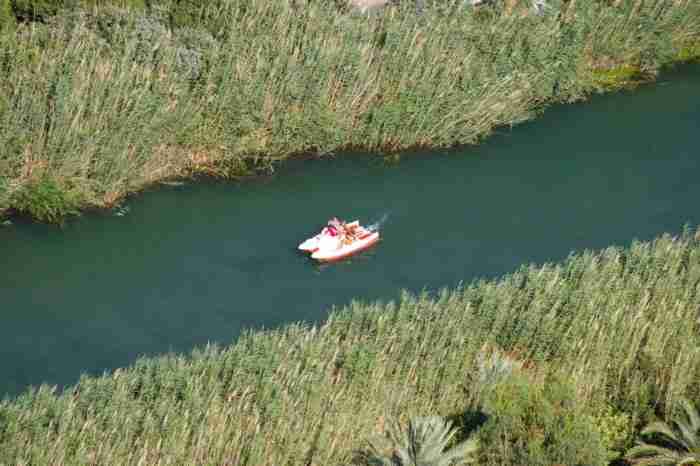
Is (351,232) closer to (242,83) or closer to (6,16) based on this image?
(242,83)

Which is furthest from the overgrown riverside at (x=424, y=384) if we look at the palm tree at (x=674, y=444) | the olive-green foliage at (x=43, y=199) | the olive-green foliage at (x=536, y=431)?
the olive-green foliage at (x=43, y=199)

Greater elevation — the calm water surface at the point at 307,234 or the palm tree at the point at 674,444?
the palm tree at the point at 674,444

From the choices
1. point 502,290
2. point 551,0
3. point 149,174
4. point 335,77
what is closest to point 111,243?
point 149,174

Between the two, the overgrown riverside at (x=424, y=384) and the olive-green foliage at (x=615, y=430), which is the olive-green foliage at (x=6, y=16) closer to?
the overgrown riverside at (x=424, y=384)

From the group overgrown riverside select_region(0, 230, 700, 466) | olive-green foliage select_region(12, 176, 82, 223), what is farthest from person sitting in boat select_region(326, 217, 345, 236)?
olive-green foliage select_region(12, 176, 82, 223)

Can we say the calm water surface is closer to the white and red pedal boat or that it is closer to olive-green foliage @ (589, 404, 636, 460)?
the white and red pedal boat

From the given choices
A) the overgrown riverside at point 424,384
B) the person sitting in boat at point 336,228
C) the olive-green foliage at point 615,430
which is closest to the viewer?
the overgrown riverside at point 424,384

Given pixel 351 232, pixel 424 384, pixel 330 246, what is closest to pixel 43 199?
pixel 330 246
